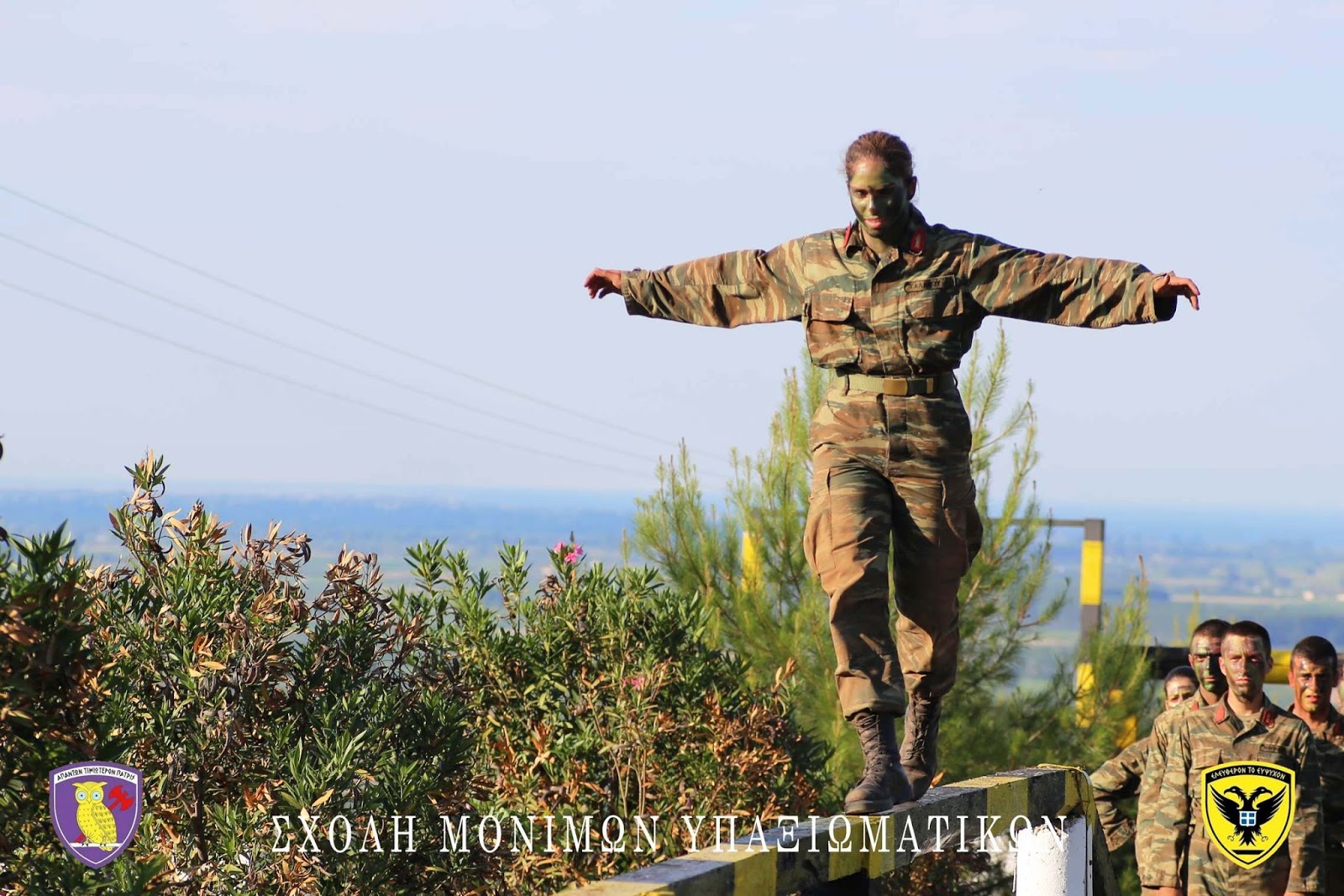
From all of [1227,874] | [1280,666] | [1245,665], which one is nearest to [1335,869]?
[1227,874]

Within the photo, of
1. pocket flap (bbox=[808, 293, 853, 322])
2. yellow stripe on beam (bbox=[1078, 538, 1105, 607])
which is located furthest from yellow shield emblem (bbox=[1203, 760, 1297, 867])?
yellow stripe on beam (bbox=[1078, 538, 1105, 607])

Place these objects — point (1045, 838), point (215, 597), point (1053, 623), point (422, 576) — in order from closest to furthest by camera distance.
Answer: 1. point (1045, 838)
2. point (215, 597)
3. point (422, 576)
4. point (1053, 623)

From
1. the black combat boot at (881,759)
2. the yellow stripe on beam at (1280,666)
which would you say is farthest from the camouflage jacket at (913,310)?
the yellow stripe on beam at (1280,666)

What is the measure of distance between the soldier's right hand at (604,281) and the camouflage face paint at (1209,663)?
3632 mm

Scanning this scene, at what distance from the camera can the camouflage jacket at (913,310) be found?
558 centimetres

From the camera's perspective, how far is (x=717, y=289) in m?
5.94

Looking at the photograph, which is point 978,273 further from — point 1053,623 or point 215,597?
point 1053,623

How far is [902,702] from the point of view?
18.2 ft

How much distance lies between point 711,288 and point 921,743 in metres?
1.76

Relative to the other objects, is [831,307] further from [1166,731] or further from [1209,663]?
[1209,663]

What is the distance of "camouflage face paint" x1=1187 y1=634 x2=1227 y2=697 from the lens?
26.2 feet

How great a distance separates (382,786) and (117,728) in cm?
110

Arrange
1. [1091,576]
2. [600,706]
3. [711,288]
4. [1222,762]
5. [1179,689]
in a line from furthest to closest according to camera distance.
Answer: [1091,576]
[600,706]
[1179,689]
[1222,762]
[711,288]

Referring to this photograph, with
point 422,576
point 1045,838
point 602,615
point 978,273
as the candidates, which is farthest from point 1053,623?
point 978,273
